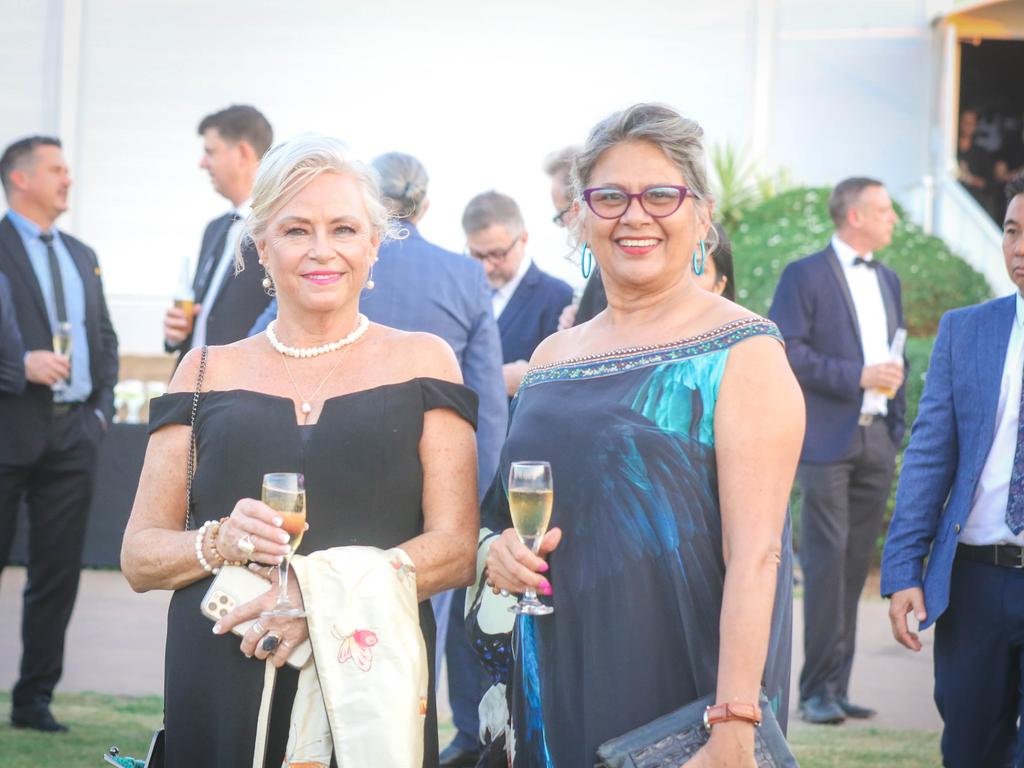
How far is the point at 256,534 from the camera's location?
295 cm

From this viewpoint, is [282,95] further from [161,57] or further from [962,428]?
[962,428]

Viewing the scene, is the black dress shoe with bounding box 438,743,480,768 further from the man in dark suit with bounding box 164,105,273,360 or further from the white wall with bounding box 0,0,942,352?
the white wall with bounding box 0,0,942,352

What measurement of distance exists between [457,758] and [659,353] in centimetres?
336

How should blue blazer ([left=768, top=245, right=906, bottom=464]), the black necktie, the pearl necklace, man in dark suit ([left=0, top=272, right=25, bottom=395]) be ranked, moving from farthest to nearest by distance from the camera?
1. blue blazer ([left=768, top=245, right=906, bottom=464])
2. the black necktie
3. man in dark suit ([left=0, top=272, right=25, bottom=395])
4. the pearl necklace

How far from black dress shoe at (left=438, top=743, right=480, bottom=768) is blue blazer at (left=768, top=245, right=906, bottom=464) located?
7.78 ft

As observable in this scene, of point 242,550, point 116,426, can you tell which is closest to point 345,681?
point 242,550

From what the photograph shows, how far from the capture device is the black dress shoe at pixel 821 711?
6.89 meters

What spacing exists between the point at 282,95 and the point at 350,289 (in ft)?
43.3

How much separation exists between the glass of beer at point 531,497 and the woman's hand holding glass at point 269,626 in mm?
526

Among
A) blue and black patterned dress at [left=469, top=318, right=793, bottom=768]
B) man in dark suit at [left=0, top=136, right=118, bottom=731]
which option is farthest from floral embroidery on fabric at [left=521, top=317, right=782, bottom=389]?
man in dark suit at [left=0, top=136, right=118, bottom=731]

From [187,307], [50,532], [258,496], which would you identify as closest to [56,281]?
[187,307]

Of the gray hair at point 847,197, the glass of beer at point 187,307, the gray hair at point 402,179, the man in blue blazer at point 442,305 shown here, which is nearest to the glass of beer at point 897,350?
the gray hair at point 847,197

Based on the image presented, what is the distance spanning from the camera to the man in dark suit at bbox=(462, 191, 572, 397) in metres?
6.77

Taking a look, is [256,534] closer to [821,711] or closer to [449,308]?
[449,308]
